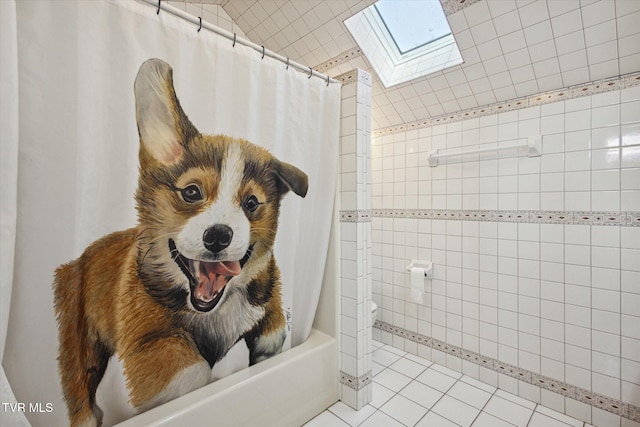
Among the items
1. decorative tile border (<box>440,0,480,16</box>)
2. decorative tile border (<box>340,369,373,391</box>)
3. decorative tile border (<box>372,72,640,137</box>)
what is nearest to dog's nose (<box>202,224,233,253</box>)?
decorative tile border (<box>340,369,373,391</box>)

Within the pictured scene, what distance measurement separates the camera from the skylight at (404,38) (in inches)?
78.4

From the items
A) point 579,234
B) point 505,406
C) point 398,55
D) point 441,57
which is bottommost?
point 505,406

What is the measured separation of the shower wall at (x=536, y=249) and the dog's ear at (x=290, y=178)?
1.18 meters

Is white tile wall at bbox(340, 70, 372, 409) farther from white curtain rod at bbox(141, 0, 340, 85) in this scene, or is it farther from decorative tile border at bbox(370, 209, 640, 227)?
white curtain rod at bbox(141, 0, 340, 85)

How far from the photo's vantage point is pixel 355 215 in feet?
5.64

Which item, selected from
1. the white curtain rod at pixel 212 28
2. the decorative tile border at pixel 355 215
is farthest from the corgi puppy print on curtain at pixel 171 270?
the decorative tile border at pixel 355 215

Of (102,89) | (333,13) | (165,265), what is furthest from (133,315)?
(333,13)

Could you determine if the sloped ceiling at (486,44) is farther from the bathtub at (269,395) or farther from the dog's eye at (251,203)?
the bathtub at (269,395)

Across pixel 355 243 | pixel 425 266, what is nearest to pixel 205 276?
pixel 355 243

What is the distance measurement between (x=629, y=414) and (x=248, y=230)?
2.18 metres

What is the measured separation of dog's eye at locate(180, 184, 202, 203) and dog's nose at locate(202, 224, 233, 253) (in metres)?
0.14

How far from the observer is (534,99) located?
1859 mm

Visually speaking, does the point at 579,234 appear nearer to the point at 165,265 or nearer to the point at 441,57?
the point at 441,57

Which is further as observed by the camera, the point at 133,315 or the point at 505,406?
the point at 505,406
